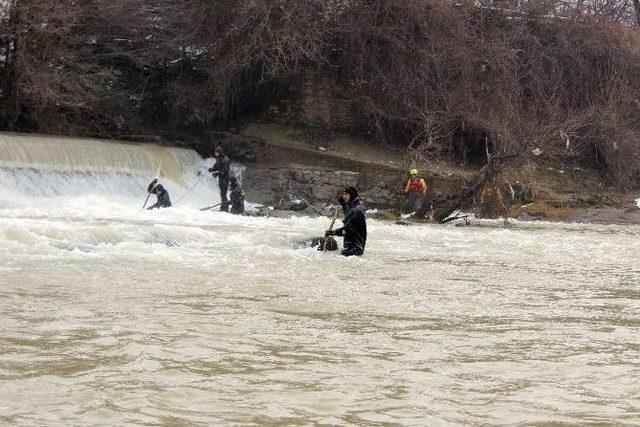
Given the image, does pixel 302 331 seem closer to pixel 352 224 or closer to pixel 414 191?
pixel 352 224

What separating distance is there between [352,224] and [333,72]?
19358 mm

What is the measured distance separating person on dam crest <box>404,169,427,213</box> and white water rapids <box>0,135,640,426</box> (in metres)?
9.11

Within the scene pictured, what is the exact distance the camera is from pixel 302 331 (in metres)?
9.28

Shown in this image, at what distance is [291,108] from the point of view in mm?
34500

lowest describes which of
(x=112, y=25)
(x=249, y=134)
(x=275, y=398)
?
(x=275, y=398)

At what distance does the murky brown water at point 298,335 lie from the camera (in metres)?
6.57

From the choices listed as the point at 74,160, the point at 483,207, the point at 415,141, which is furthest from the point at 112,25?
the point at 483,207

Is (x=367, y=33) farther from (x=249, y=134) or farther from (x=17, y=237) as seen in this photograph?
(x=17, y=237)

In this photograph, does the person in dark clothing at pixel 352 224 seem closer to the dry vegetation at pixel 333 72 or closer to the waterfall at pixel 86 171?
the waterfall at pixel 86 171

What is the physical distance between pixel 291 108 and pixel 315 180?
466 cm

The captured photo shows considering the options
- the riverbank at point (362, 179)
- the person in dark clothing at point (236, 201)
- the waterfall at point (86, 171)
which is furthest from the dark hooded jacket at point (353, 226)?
the riverbank at point (362, 179)

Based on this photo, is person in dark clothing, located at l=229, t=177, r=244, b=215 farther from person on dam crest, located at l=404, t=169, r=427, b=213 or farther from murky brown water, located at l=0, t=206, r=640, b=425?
murky brown water, located at l=0, t=206, r=640, b=425

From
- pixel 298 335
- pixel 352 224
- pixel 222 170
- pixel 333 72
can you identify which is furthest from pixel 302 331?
pixel 333 72

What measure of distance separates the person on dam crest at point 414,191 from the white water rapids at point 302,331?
29.9 ft
